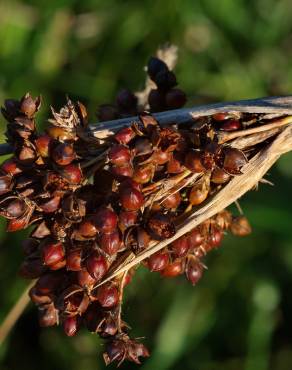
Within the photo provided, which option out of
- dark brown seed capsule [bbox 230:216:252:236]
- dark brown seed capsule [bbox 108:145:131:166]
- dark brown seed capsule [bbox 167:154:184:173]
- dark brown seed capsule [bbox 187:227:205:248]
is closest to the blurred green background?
dark brown seed capsule [bbox 230:216:252:236]

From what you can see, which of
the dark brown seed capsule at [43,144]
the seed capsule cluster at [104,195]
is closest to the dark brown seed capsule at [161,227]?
the seed capsule cluster at [104,195]

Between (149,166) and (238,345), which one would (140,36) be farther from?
(149,166)

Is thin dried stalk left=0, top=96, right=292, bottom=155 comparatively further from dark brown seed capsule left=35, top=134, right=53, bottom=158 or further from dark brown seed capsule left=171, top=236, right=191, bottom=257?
dark brown seed capsule left=171, top=236, right=191, bottom=257

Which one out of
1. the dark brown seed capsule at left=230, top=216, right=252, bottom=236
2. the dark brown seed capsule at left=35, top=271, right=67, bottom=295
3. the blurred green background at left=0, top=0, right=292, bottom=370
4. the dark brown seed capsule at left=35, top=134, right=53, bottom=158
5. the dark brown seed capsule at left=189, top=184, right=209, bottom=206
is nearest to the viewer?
the dark brown seed capsule at left=35, top=134, right=53, bottom=158

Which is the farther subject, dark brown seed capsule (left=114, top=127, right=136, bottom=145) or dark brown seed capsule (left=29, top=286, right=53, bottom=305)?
dark brown seed capsule (left=29, top=286, right=53, bottom=305)

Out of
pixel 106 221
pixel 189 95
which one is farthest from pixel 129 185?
pixel 189 95

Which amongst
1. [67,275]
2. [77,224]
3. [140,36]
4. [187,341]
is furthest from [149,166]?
[140,36]
